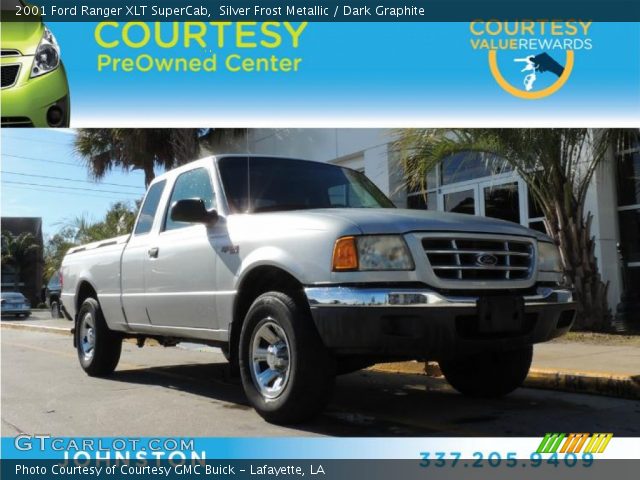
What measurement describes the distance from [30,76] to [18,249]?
1858 cm

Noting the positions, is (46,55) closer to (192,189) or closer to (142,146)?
(192,189)

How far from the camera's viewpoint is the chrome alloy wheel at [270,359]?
4.46 meters

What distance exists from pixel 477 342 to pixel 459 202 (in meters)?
9.06

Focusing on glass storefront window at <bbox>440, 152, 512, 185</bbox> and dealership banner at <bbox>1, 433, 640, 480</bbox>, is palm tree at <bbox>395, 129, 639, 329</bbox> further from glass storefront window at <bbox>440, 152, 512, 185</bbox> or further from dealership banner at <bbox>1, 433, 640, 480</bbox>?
dealership banner at <bbox>1, 433, 640, 480</bbox>

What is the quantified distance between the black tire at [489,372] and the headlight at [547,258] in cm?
76

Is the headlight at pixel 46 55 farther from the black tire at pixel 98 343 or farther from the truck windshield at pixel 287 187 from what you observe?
the black tire at pixel 98 343

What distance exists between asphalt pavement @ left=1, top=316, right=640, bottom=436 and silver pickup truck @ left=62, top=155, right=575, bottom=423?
347 millimetres

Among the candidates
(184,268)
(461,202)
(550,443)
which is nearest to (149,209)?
(184,268)

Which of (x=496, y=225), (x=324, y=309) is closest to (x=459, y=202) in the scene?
(x=496, y=225)

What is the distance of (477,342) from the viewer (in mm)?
4078

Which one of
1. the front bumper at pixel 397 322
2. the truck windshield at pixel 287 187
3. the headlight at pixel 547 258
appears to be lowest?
the front bumper at pixel 397 322

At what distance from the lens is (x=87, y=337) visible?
7.71m

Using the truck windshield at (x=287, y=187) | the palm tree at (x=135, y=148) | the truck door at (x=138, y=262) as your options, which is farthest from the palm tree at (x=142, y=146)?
the truck windshield at (x=287, y=187)
